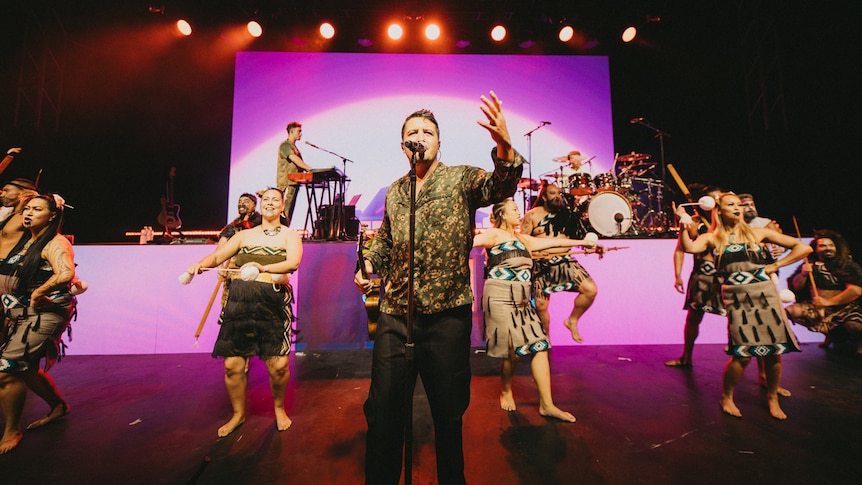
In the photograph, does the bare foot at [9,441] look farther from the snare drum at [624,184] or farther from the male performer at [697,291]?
the snare drum at [624,184]

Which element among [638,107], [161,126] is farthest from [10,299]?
[638,107]

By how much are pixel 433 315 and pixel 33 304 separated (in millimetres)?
3809

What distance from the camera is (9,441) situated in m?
2.96

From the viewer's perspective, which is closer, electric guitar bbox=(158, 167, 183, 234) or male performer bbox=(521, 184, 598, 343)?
male performer bbox=(521, 184, 598, 343)

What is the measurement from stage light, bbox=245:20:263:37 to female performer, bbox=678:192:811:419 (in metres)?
9.15

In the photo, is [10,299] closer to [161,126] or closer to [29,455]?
[29,455]

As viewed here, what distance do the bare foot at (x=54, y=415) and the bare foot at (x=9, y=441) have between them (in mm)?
323

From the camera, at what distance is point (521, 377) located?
4703 millimetres

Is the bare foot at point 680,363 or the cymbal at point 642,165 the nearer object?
the bare foot at point 680,363

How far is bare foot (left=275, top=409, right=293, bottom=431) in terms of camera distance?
3.26 metres

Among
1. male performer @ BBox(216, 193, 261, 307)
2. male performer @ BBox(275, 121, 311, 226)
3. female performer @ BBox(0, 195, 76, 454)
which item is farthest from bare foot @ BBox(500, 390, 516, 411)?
male performer @ BBox(275, 121, 311, 226)

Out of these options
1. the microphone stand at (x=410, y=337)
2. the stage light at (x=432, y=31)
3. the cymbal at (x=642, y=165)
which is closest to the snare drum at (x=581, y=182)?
the cymbal at (x=642, y=165)

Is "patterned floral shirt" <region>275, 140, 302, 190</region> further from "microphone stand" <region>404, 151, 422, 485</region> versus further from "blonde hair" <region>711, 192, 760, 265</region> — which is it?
"blonde hair" <region>711, 192, 760, 265</region>

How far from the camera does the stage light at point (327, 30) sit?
823 centimetres
